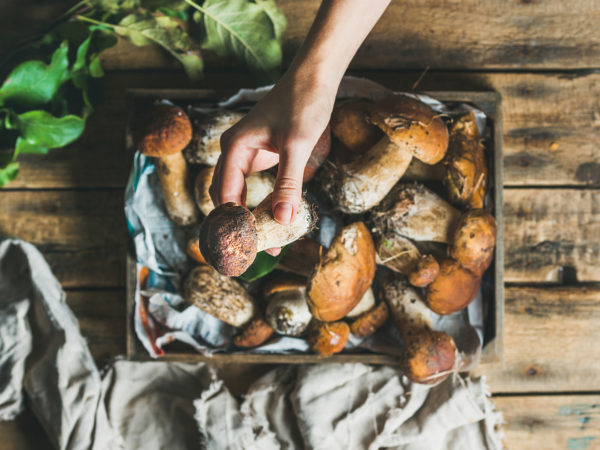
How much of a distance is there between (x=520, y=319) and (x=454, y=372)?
360 millimetres

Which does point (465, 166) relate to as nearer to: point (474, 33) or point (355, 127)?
point (355, 127)

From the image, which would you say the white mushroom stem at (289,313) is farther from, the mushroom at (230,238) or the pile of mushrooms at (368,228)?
the mushroom at (230,238)

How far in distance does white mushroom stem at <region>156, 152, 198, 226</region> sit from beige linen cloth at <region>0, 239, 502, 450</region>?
57cm

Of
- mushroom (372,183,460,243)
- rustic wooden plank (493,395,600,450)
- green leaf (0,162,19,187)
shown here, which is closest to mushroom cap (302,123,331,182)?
mushroom (372,183,460,243)

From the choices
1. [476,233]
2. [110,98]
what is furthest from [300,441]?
[110,98]

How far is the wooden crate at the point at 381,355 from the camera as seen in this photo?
1540 millimetres

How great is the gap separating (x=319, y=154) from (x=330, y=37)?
0.37m

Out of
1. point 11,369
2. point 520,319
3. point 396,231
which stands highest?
point 396,231

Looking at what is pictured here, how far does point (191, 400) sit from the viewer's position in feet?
5.58

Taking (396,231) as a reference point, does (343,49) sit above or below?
above

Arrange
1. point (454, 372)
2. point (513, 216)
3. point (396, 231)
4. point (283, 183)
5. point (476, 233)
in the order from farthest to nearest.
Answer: point (513, 216), point (454, 372), point (396, 231), point (476, 233), point (283, 183)

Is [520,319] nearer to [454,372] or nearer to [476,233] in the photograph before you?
[454,372]

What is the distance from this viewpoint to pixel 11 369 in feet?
5.49

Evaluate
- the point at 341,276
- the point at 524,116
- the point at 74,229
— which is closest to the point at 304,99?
the point at 341,276
